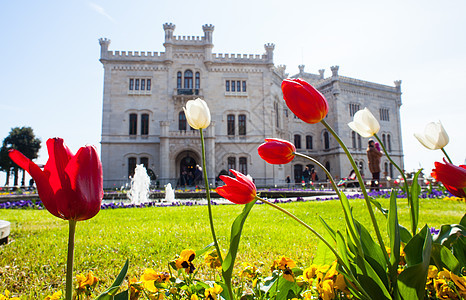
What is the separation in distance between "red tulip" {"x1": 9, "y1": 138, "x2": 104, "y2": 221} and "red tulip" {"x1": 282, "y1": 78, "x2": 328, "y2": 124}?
68 centimetres

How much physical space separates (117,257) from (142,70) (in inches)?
900

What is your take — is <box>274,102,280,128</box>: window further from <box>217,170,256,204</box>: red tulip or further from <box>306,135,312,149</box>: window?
<box>217,170,256,204</box>: red tulip

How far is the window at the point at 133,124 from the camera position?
77.0ft

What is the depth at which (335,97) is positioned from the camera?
2997 cm

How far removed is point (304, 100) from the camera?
1.08 meters

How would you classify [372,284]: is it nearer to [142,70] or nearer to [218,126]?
[218,126]

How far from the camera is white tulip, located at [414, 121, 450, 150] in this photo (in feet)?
4.50

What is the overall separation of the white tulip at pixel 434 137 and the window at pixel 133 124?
2359cm

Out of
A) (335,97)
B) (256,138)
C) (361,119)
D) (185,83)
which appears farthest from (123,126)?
(361,119)

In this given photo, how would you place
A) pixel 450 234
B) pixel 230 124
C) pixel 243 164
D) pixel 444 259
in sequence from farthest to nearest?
1. pixel 230 124
2. pixel 243 164
3. pixel 450 234
4. pixel 444 259

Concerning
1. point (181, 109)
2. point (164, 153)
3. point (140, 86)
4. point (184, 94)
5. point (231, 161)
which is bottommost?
point (231, 161)

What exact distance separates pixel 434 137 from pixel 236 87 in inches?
942

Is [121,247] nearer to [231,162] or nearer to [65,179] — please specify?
[65,179]

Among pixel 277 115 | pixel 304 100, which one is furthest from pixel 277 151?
pixel 277 115
